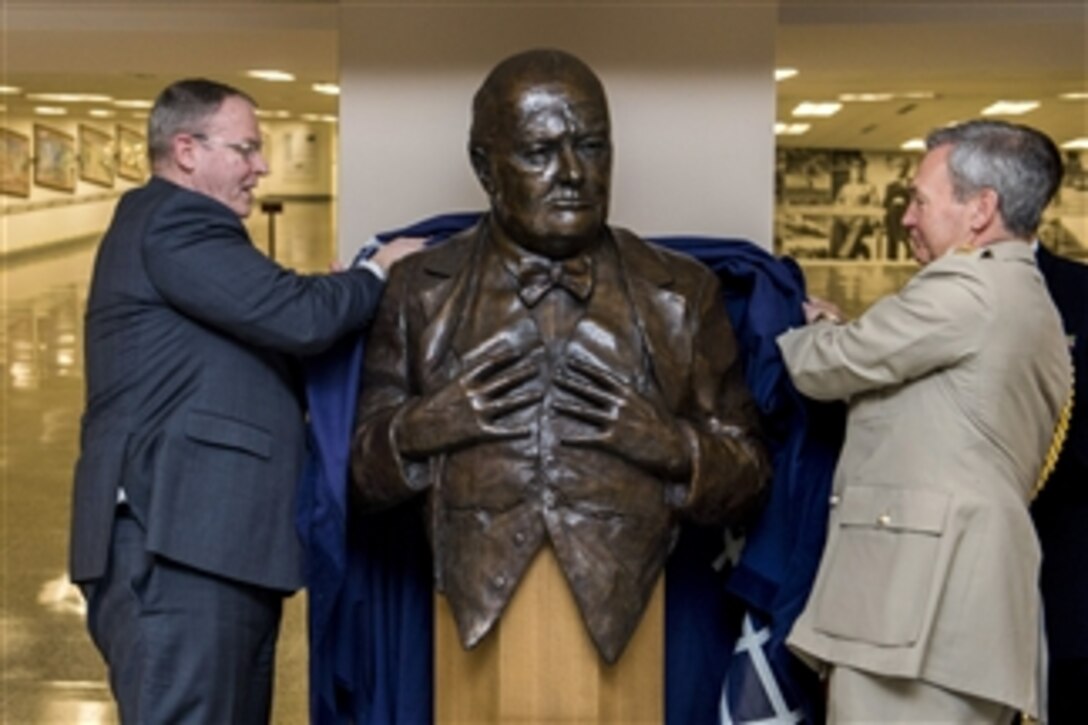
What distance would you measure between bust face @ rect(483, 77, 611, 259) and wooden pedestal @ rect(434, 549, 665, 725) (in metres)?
0.59

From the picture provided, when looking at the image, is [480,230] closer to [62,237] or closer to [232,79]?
[232,79]

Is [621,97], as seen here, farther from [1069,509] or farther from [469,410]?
[1069,509]

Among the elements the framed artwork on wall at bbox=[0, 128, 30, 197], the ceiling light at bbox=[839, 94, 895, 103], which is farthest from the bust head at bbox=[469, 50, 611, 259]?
the framed artwork on wall at bbox=[0, 128, 30, 197]

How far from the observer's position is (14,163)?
66.0 feet

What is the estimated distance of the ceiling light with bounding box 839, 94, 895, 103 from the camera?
13130 mm

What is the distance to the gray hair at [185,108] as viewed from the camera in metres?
2.87

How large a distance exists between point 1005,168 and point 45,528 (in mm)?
5273

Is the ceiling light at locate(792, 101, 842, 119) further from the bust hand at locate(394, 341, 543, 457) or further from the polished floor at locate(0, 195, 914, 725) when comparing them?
Answer: the bust hand at locate(394, 341, 543, 457)

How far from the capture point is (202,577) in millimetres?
2857

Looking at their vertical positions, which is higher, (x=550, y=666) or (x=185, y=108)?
(x=185, y=108)

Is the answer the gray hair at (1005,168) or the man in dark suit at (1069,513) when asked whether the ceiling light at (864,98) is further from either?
the gray hair at (1005,168)

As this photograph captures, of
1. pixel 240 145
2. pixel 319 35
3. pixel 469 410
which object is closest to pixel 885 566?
pixel 469 410

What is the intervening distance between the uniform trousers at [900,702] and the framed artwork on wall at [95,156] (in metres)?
21.6

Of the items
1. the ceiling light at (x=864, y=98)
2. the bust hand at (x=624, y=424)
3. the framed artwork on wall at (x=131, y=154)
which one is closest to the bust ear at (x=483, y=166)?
the bust hand at (x=624, y=424)
